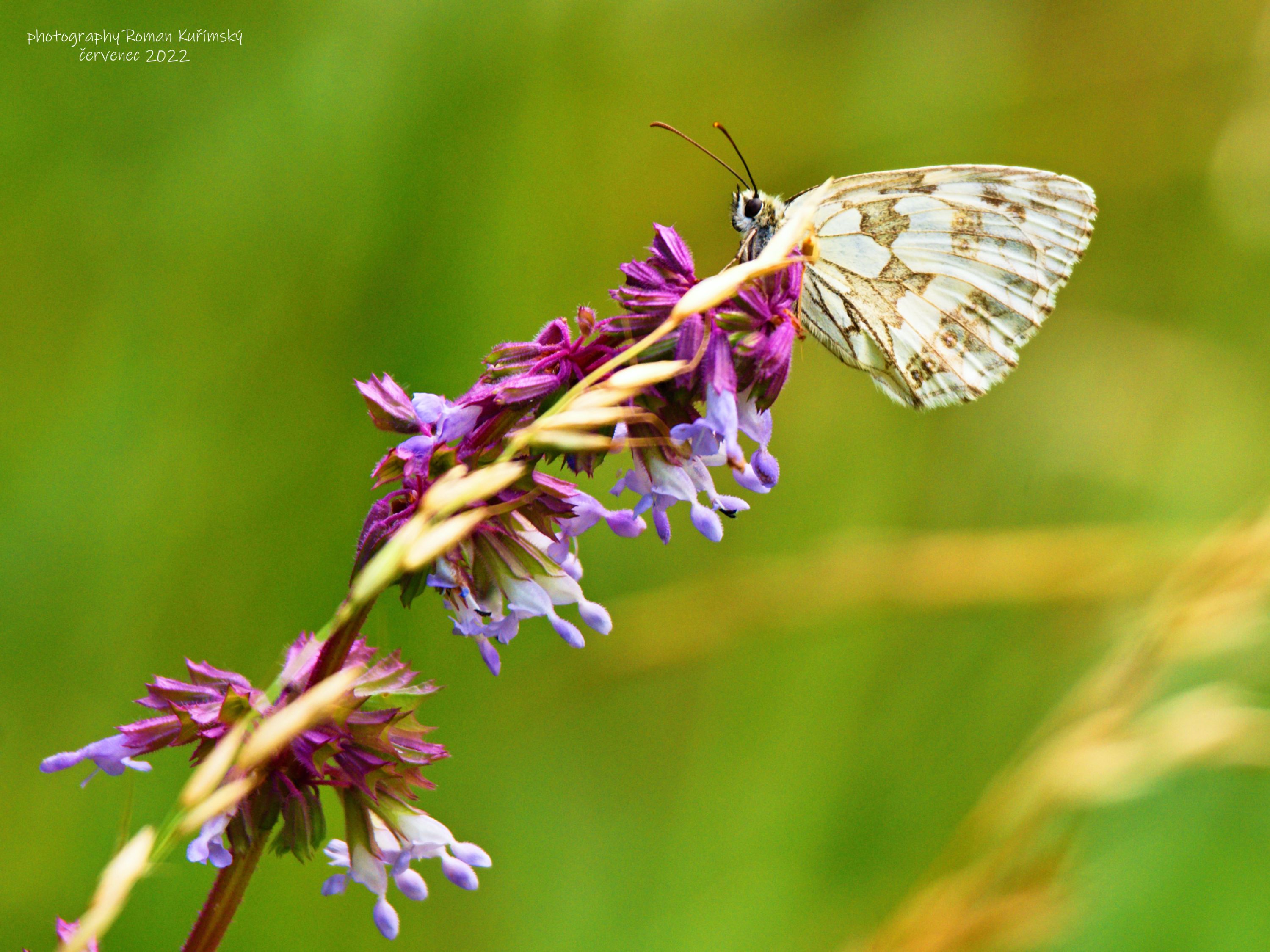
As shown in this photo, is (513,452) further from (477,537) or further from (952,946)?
(952,946)

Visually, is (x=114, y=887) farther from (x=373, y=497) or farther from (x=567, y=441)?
(x=373, y=497)

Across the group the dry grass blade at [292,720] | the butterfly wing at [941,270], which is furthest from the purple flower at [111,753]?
the butterfly wing at [941,270]

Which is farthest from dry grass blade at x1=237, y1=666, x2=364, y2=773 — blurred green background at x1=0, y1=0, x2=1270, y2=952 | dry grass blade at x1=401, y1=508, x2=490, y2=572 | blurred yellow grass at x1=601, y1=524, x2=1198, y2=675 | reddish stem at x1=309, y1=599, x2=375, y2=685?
blurred yellow grass at x1=601, y1=524, x2=1198, y2=675

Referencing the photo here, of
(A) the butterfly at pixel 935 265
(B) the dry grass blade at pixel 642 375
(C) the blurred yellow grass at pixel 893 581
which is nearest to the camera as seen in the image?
(B) the dry grass blade at pixel 642 375

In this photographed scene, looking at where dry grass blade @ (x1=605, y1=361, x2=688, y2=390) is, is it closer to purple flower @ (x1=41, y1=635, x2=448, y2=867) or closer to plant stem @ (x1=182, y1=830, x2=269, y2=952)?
purple flower @ (x1=41, y1=635, x2=448, y2=867)

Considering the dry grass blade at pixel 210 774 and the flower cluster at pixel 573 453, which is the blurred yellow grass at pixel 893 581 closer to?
the flower cluster at pixel 573 453

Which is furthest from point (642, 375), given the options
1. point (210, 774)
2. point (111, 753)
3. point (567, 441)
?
point (111, 753)
